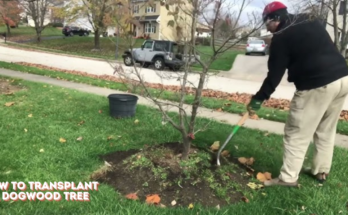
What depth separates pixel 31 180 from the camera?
133 inches

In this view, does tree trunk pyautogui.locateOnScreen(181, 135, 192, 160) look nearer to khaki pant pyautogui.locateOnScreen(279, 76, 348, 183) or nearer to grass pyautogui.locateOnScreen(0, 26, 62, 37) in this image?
khaki pant pyautogui.locateOnScreen(279, 76, 348, 183)

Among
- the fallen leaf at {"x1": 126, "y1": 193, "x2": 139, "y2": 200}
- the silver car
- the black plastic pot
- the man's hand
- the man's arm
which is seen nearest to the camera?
the fallen leaf at {"x1": 126, "y1": 193, "x2": 139, "y2": 200}

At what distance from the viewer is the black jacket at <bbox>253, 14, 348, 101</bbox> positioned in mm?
3225

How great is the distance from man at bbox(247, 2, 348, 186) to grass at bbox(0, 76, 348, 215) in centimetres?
43

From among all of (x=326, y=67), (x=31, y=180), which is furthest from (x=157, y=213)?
(x=326, y=67)

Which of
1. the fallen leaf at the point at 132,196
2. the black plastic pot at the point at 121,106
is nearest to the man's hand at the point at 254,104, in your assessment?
the fallen leaf at the point at 132,196

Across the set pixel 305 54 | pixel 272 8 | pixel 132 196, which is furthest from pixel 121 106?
pixel 305 54

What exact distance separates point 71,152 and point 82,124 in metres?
1.22

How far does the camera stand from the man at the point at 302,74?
10.6 feet

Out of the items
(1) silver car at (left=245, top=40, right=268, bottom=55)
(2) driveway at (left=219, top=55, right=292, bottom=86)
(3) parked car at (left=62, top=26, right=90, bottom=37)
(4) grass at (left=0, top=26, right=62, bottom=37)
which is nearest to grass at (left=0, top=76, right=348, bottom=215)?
(2) driveway at (left=219, top=55, right=292, bottom=86)

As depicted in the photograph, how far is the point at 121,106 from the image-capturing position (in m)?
5.54

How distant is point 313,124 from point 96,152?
2.52 m

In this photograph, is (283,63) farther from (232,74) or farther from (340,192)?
(232,74)

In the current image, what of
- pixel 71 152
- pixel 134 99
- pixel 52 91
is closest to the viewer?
pixel 71 152
